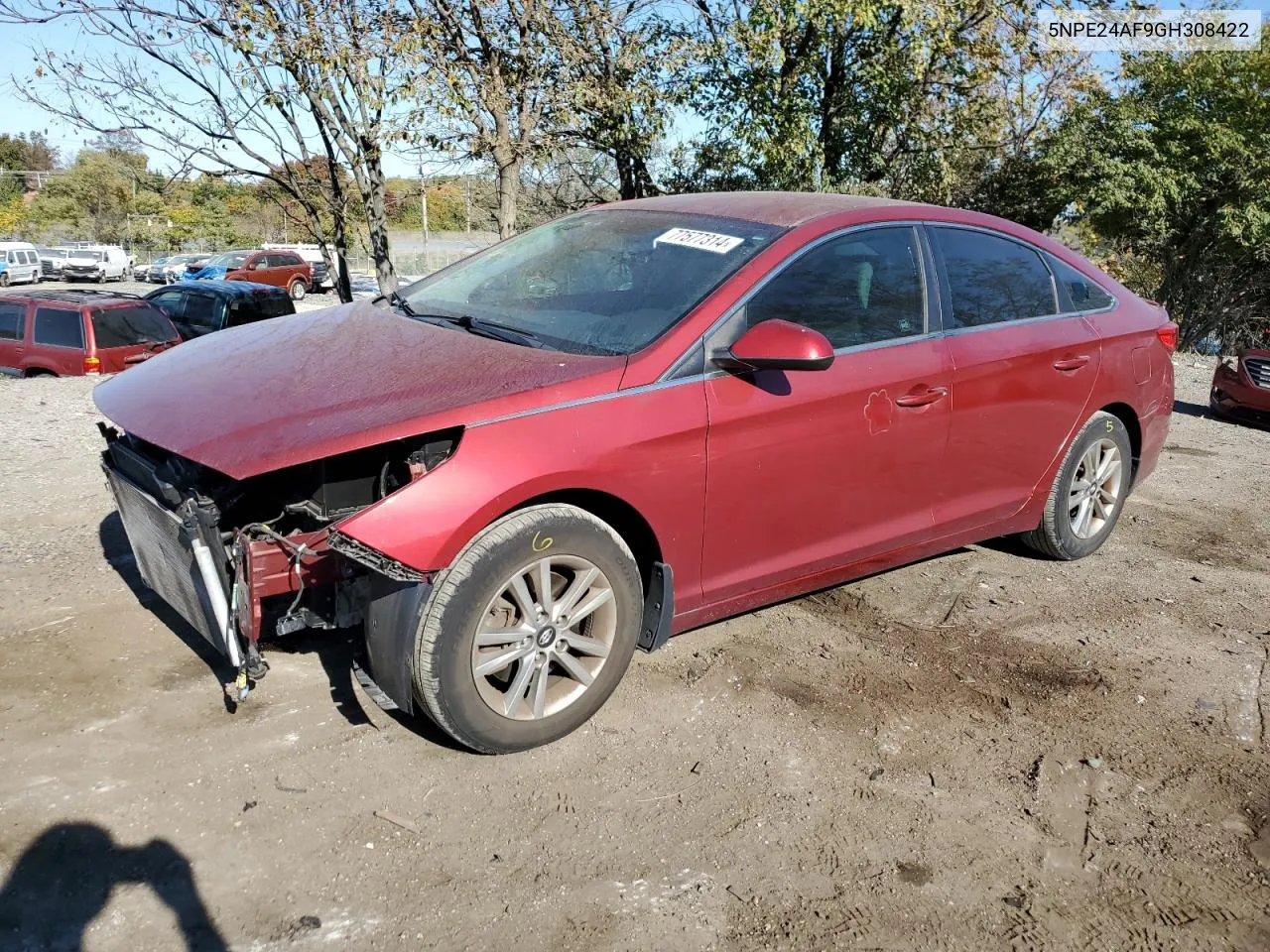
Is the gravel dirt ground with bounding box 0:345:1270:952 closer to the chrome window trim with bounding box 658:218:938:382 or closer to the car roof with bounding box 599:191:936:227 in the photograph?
the chrome window trim with bounding box 658:218:938:382

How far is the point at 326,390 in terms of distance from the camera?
10.5 ft

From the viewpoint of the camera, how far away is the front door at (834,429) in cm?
354

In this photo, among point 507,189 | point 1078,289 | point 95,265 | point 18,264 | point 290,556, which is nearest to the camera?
point 290,556

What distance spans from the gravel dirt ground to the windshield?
1.35 metres

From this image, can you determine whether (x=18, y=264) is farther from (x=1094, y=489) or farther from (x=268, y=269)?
(x=1094, y=489)

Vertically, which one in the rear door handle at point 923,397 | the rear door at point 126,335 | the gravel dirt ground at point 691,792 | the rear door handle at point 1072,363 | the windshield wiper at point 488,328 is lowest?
the gravel dirt ground at point 691,792

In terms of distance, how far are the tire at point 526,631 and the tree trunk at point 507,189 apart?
8992 mm

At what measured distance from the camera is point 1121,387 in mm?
5027

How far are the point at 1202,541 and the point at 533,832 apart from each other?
474 cm

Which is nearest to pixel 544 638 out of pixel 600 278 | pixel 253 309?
pixel 600 278

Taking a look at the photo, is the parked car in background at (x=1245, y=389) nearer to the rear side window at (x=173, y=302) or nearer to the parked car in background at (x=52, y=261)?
the rear side window at (x=173, y=302)

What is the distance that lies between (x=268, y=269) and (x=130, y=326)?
24.7 metres

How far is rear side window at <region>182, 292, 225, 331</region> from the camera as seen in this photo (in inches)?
627

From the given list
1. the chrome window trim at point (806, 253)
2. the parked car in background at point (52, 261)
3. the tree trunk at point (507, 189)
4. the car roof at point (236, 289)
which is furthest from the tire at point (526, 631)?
the parked car in background at point (52, 261)
